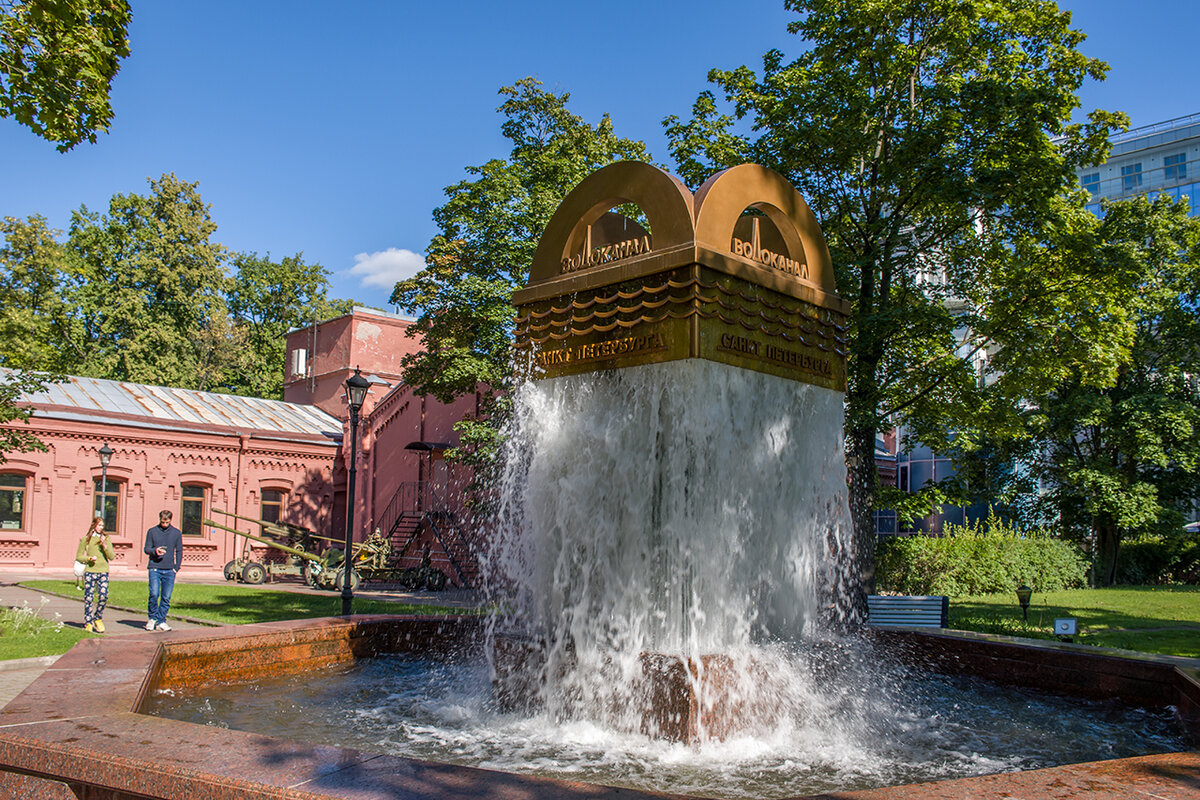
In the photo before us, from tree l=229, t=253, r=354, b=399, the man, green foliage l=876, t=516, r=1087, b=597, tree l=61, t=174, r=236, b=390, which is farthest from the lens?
tree l=229, t=253, r=354, b=399

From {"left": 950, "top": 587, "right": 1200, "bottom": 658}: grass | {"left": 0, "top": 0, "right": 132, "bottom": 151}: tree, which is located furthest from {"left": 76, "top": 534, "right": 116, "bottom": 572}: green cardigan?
{"left": 950, "top": 587, "right": 1200, "bottom": 658}: grass

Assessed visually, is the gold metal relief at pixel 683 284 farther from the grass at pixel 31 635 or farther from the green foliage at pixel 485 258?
the green foliage at pixel 485 258

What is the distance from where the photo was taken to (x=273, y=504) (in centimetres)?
2892

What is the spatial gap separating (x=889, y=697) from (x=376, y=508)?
80.7 ft

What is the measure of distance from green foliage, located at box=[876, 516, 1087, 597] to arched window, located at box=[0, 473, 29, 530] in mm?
23354

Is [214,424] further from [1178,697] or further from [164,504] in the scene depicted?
[1178,697]

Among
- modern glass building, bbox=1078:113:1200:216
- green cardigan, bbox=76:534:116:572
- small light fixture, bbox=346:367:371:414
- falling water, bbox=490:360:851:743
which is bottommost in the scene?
green cardigan, bbox=76:534:116:572

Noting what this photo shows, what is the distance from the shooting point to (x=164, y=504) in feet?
86.4

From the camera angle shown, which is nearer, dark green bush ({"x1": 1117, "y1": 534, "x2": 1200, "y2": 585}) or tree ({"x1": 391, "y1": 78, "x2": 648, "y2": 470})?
tree ({"x1": 391, "y1": 78, "x2": 648, "y2": 470})

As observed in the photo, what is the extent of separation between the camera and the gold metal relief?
5.42 metres

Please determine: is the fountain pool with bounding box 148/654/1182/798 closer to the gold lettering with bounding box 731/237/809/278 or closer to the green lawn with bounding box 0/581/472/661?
the gold lettering with bounding box 731/237/809/278

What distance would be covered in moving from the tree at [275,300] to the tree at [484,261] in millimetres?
25871

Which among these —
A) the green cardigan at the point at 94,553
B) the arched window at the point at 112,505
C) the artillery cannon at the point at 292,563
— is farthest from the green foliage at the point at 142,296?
the green cardigan at the point at 94,553

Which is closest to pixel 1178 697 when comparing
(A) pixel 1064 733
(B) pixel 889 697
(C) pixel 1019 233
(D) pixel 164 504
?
(A) pixel 1064 733
